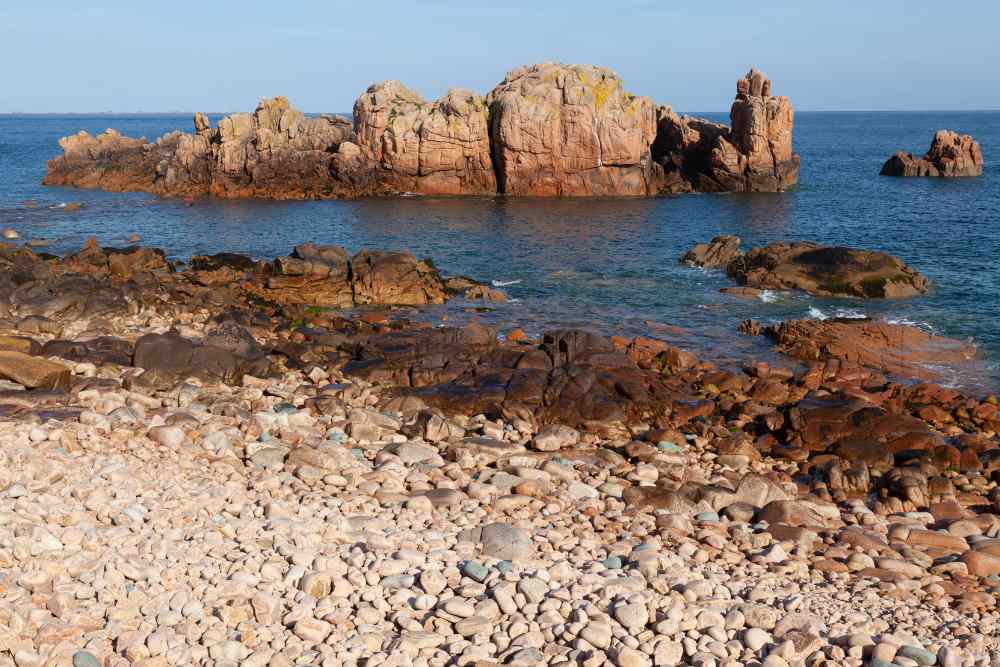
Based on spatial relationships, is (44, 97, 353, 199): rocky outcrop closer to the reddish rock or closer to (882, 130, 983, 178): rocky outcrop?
(882, 130, 983, 178): rocky outcrop

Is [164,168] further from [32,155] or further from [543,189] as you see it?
[32,155]

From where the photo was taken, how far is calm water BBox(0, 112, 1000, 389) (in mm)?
33188

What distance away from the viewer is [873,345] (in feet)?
92.8

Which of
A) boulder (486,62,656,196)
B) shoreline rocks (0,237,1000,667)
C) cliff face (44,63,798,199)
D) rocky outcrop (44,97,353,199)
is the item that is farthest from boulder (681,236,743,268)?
rocky outcrop (44,97,353,199)

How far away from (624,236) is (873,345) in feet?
82.6

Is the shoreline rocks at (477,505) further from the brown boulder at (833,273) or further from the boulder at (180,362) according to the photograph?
the brown boulder at (833,273)

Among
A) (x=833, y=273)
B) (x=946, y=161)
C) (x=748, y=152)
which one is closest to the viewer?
(x=833, y=273)

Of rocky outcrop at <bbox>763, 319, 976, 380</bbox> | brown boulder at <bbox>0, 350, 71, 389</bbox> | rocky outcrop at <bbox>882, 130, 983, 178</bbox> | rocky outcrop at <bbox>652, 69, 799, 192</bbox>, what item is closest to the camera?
brown boulder at <bbox>0, 350, 71, 389</bbox>

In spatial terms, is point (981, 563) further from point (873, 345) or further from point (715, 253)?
point (715, 253)

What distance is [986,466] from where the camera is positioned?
17953 mm

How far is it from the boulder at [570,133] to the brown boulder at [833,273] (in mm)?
31598

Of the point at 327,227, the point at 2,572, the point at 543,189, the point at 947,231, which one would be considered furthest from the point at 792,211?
the point at 2,572

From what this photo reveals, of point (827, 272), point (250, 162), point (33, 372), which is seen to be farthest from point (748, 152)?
point (33, 372)

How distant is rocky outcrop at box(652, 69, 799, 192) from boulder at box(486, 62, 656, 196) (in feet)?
19.0
